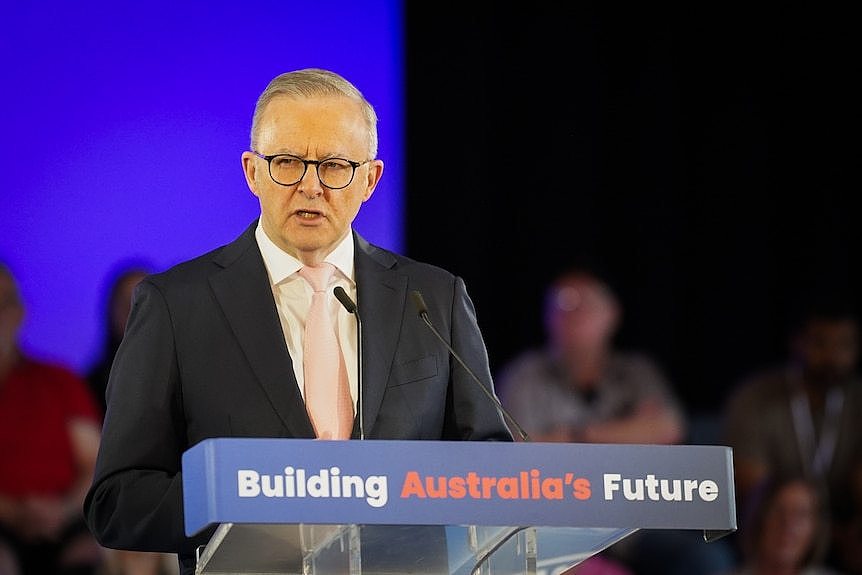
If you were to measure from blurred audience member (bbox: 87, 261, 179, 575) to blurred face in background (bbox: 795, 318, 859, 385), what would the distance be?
101 inches

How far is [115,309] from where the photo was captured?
5.03 m

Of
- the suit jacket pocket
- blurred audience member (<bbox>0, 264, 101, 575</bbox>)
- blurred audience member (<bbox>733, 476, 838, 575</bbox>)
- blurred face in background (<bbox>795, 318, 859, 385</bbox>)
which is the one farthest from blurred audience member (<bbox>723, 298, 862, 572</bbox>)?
the suit jacket pocket

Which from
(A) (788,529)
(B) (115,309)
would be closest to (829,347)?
(A) (788,529)

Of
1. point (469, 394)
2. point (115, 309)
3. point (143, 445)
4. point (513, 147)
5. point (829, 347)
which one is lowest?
point (143, 445)

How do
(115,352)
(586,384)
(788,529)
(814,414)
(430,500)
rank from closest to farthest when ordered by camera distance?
(430,500)
(115,352)
(788,529)
(586,384)
(814,414)

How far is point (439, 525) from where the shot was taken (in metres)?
2.04

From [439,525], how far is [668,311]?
477 cm

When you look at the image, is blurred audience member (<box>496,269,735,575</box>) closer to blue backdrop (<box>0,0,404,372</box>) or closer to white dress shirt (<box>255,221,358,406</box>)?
blue backdrop (<box>0,0,404,372</box>)

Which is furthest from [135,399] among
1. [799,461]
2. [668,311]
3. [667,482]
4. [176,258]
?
[668,311]

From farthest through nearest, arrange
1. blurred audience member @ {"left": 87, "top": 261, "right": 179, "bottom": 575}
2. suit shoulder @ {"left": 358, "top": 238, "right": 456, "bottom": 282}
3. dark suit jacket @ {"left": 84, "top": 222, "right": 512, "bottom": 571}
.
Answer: blurred audience member @ {"left": 87, "top": 261, "right": 179, "bottom": 575}, suit shoulder @ {"left": 358, "top": 238, "right": 456, "bottom": 282}, dark suit jacket @ {"left": 84, "top": 222, "right": 512, "bottom": 571}

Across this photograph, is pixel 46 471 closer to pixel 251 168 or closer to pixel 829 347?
pixel 251 168

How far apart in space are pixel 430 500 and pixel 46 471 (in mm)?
3269

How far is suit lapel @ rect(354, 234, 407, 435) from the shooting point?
2.43 metres

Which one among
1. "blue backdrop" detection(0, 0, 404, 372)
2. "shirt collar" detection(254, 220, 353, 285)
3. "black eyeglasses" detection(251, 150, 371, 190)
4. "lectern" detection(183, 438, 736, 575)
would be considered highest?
"blue backdrop" detection(0, 0, 404, 372)
